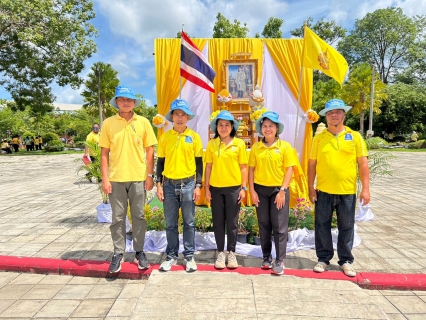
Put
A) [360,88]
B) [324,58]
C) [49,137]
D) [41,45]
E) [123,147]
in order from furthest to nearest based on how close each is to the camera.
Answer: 1. [49,137]
2. [360,88]
3. [41,45]
4. [324,58]
5. [123,147]

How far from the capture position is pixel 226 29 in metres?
A: 21.9

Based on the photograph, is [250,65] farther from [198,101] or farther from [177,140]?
[177,140]

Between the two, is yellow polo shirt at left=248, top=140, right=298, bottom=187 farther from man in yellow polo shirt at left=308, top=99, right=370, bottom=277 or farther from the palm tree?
the palm tree

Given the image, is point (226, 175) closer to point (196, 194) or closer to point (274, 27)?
point (196, 194)

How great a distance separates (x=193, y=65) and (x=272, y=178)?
270cm

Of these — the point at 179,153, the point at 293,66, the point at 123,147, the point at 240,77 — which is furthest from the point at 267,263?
the point at 293,66

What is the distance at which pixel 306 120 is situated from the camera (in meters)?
5.95

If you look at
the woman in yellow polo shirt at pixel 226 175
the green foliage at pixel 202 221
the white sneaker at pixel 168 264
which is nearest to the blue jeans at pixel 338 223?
the woman in yellow polo shirt at pixel 226 175

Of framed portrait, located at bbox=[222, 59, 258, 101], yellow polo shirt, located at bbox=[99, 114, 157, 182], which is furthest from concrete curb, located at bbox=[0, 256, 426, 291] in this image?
framed portrait, located at bbox=[222, 59, 258, 101]

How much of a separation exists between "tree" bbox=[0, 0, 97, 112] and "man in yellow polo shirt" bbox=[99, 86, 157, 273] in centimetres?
1528

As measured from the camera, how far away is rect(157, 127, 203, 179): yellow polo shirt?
319 cm

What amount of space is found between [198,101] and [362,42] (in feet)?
143

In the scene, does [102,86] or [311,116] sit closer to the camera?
[311,116]

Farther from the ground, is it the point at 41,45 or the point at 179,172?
the point at 41,45
